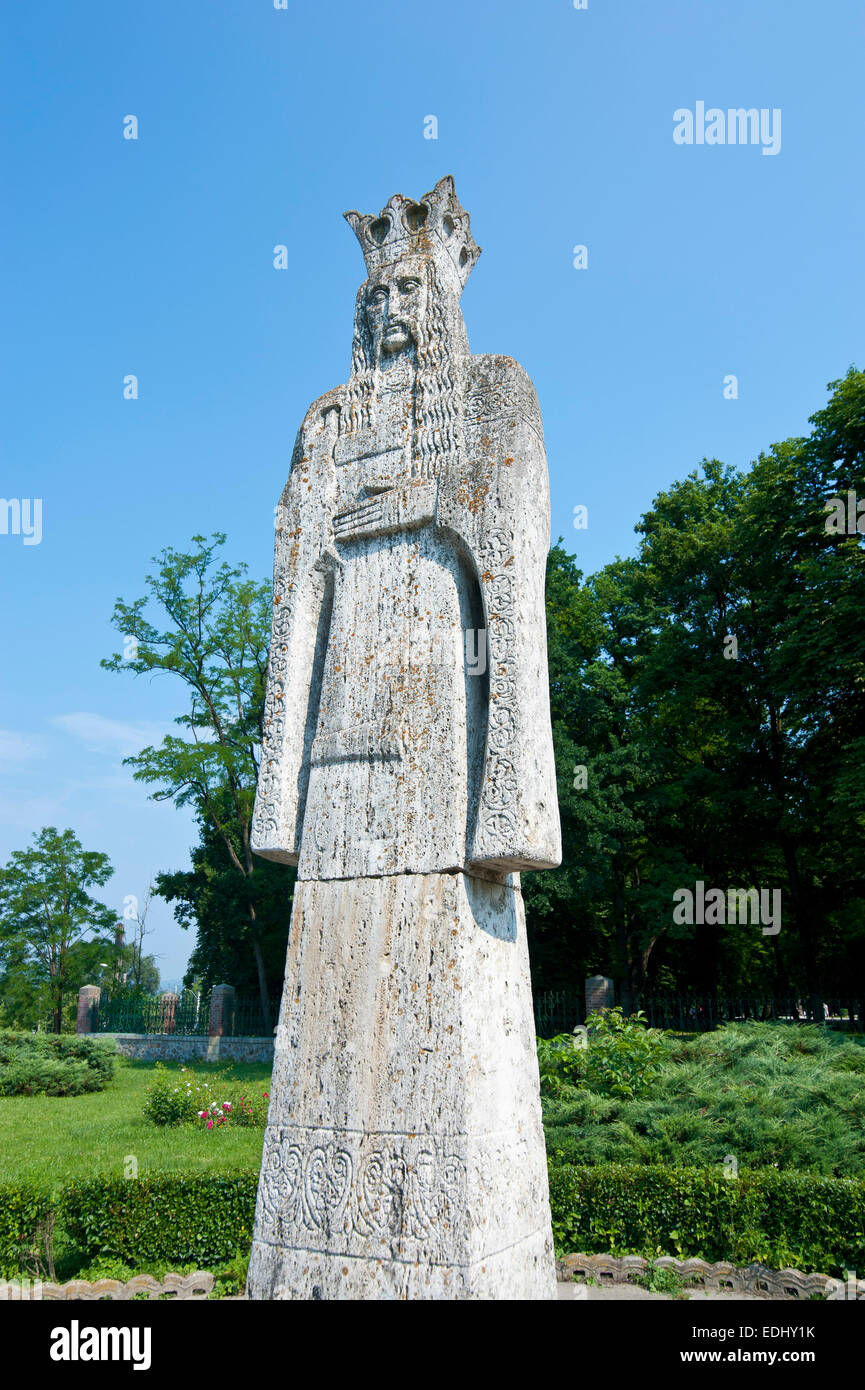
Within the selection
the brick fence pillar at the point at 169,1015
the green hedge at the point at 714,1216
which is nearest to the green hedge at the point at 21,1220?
the green hedge at the point at 714,1216

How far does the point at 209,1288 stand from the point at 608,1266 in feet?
9.72

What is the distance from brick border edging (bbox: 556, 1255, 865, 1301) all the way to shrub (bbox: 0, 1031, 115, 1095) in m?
→ 16.5

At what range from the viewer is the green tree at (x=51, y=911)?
115ft

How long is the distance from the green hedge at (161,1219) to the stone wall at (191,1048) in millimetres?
18100

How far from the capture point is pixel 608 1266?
7.00 meters

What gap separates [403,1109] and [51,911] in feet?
118

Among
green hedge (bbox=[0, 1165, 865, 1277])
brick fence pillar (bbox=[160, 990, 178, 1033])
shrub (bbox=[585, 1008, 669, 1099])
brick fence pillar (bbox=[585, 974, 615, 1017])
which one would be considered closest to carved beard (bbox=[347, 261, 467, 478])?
green hedge (bbox=[0, 1165, 865, 1277])

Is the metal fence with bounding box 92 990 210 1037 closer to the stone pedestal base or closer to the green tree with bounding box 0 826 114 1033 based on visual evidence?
the green tree with bounding box 0 826 114 1033

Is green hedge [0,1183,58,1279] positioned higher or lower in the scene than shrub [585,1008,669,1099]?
lower

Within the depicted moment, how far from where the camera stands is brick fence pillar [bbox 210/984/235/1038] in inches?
1041

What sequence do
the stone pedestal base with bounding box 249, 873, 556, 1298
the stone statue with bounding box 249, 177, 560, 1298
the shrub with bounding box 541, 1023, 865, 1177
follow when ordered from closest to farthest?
the stone pedestal base with bounding box 249, 873, 556, 1298 → the stone statue with bounding box 249, 177, 560, 1298 → the shrub with bounding box 541, 1023, 865, 1177

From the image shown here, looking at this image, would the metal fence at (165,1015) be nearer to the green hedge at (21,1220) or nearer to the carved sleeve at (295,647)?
the green hedge at (21,1220)

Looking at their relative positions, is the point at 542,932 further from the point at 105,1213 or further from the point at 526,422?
the point at 526,422

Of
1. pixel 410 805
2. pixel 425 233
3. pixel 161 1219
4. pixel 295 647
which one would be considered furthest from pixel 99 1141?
pixel 425 233
